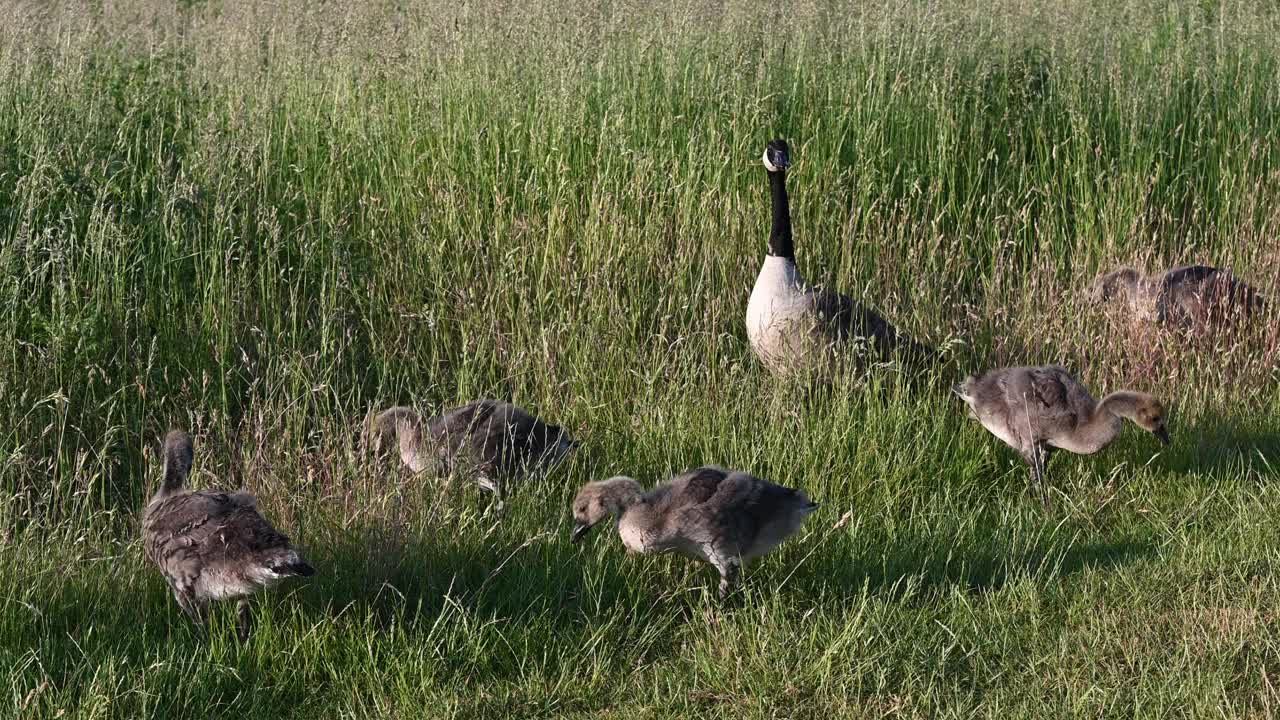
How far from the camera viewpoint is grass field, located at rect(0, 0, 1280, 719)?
4625mm

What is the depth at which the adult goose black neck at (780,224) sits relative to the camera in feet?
24.1

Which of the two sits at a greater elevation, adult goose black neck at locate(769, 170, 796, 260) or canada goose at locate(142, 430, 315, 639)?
adult goose black neck at locate(769, 170, 796, 260)

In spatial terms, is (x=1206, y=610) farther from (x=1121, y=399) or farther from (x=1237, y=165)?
(x=1237, y=165)

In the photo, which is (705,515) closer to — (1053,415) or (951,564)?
(951,564)

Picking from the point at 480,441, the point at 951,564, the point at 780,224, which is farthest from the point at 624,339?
the point at 951,564

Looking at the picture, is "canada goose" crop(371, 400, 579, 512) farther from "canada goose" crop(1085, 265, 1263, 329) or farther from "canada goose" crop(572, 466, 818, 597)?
"canada goose" crop(1085, 265, 1263, 329)

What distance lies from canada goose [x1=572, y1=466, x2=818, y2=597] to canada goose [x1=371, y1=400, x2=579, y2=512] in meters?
0.69

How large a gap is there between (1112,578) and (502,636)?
238 cm

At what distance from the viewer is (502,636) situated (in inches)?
185

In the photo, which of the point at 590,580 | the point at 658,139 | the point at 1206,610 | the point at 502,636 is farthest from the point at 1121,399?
the point at 658,139

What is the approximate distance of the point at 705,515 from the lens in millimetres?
4879

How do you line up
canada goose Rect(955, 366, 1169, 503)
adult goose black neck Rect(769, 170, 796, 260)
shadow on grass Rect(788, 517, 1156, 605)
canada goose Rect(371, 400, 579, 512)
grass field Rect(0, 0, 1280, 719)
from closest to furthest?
1. grass field Rect(0, 0, 1280, 719)
2. shadow on grass Rect(788, 517, 1156, 605)
3. canada goose Rect(371, 400, 579, 512)
4. canada goose Rect(955, 366, 1169, 503)
5. adult goose black neck Rect(769, 170, 796, 260)

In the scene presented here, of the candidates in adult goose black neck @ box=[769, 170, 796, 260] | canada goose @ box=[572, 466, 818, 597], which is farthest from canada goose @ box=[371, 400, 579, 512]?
adult goose black neck @ box=[769, 170, 796, 260]

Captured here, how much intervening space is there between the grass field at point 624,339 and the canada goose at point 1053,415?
10.0 inches
